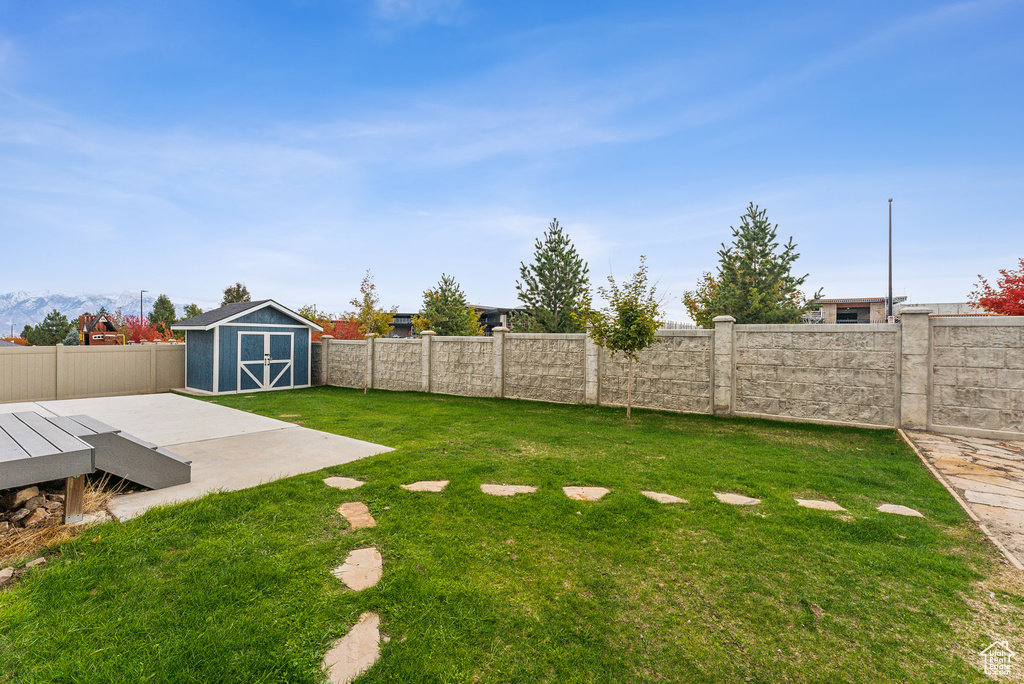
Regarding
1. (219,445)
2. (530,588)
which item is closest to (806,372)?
(530,588)

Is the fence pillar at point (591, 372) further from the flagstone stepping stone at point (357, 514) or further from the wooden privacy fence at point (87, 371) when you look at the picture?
the wooden privacy fence at point (87, 371)

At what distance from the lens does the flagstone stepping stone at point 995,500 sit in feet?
12.5

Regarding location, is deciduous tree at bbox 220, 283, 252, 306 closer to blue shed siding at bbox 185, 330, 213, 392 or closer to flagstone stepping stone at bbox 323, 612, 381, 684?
blue shed siding at bbox 185, 330, 213, 392

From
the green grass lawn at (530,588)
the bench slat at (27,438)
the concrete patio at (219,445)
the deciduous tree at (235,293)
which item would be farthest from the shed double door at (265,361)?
the deciduous tree at (235,293)

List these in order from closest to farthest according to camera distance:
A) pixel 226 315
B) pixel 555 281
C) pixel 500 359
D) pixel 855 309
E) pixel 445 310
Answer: pixel 500 359 < pixel 226 315 < pixel 555 281 < pixel 445 310 < pixel 855 309

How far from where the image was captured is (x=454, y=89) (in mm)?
12266

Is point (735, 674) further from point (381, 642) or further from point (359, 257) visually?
point (359, 257)

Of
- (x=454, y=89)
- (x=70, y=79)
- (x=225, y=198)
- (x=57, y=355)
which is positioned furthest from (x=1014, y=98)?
(x=57, y=355)

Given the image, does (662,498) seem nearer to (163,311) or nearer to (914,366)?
(914,366)

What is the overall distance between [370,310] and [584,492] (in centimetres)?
2641

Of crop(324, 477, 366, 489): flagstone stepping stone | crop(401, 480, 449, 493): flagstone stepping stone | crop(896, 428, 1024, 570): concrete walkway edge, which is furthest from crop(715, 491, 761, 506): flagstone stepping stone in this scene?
crop(324, 477, 366, 489): flagstone stepping stone

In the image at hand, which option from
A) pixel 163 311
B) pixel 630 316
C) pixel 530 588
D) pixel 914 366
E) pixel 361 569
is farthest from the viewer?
pixel 163 311

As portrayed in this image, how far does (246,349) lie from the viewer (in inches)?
522

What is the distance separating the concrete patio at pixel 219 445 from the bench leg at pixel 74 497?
9.0 inches
